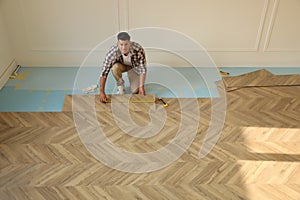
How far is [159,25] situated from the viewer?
3.04 meters

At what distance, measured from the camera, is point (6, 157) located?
2.03 m

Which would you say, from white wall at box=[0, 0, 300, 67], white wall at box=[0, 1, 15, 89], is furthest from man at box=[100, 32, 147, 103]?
white wall at box=[0, 1, 15, 89]

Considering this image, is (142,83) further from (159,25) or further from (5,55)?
(5,55)

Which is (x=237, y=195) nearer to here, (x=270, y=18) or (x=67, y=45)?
(x=270, y=18)

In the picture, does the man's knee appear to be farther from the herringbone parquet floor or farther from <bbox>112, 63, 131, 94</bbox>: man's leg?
the herringbone parquet floor

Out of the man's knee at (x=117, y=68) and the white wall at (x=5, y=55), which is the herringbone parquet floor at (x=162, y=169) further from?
the white wall at (x=5, y=55)

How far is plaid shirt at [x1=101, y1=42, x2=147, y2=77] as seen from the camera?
2498mm

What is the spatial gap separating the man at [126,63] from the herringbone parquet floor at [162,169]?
0.23m

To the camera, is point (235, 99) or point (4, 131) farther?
point (235, 99)

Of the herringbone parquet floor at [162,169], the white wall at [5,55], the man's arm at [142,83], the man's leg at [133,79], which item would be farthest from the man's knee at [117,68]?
the white wall at [5,55]

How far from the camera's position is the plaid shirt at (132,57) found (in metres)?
2.50

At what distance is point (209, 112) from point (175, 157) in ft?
2.07

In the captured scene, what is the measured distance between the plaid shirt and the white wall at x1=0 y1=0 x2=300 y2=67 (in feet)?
1.89

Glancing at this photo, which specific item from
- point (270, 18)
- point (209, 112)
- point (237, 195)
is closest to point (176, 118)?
point (209, 112)
